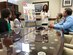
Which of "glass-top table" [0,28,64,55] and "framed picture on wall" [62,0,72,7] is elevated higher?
"framed picture on wall" [62,0,72,7]

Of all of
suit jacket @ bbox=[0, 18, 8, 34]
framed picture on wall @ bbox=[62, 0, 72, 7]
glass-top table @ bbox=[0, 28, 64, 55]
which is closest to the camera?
glass-top table @ bbox=[0, 28, 64, 55]

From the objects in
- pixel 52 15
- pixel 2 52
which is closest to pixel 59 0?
pixel 52 15

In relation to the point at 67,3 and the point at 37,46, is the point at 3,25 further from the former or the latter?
the point at 67,3

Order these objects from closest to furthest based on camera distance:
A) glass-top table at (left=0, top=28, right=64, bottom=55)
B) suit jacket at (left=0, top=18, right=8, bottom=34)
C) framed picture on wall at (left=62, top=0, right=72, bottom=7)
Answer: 1. glass-top table at (left=0, top=28, right=64, bottom=55)
2. suit jacket at (left=0, top=18, right=8, bottom=34)
3. framed picture on wall at (left=62, top=0, right=72, bottom=7)

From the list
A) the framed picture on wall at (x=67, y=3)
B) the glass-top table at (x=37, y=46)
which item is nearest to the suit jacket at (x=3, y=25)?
the glass-top table at (x=37, y=46)

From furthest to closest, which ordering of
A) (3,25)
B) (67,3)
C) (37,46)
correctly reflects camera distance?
(67,3), (3,25), (37,46)

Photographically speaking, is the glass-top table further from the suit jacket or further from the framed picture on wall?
the framed picture on wall

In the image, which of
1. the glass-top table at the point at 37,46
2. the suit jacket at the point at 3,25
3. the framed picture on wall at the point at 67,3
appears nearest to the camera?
the glass-top table at the point at 37,46

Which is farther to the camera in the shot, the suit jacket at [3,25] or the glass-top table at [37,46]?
the suit jacket at [3,25]

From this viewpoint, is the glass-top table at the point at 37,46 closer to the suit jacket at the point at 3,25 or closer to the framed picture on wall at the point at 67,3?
the suit jacket at the point at 3,25

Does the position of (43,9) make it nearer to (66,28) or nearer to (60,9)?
(60,9)

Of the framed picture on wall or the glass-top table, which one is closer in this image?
the glass-top table

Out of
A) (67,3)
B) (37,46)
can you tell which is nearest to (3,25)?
(37,46)

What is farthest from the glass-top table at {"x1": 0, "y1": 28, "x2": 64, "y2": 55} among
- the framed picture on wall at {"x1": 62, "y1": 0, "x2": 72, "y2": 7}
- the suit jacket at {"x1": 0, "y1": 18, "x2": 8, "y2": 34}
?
the framed picture on wall at {"x1": 62, "y1": 0, "x2": 72, "y2": 7}
